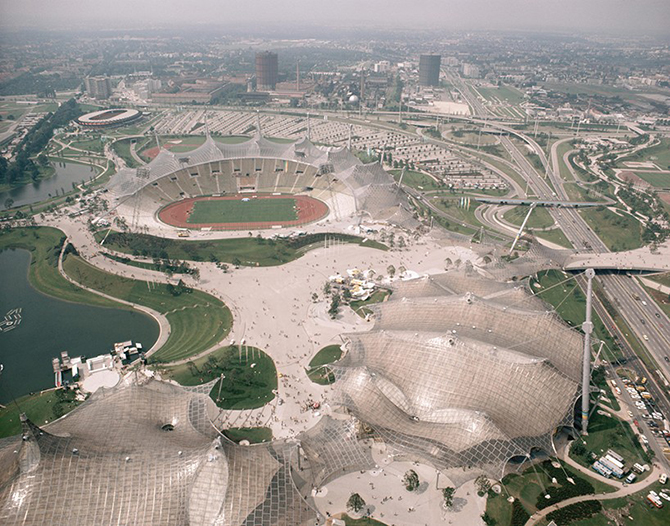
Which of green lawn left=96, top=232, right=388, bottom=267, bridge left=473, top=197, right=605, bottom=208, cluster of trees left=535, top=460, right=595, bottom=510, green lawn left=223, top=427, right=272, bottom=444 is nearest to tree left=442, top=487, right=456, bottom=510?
cluster of trees left=535, top=460, right=595, bottom=510

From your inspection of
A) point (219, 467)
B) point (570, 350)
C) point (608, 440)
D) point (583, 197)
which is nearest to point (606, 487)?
point (608, 440)

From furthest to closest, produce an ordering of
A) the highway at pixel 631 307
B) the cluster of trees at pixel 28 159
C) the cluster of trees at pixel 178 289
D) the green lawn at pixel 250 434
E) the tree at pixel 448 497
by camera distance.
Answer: the cluster of trees at pixel 28 159 < the cluster of trees at pixel 178 289 < the highway at pixel 631 307 < the green lawn at pixel 250 434 < the tree at pixel 448 497

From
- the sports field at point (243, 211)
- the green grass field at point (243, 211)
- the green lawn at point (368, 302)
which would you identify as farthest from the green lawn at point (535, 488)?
the green grass field at point (243, 211)

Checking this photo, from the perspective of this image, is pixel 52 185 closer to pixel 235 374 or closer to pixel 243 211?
pixel 243 211

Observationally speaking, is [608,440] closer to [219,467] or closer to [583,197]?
[219,467]

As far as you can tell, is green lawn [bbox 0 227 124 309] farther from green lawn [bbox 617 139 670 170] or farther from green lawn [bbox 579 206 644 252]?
green lawn [bbox 617 139 670 170]

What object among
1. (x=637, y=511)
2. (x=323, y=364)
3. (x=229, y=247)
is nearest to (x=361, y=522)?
(x=323, y=364)

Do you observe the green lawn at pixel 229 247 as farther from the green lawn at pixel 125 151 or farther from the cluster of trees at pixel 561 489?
the green lawn at pixel 125 151
